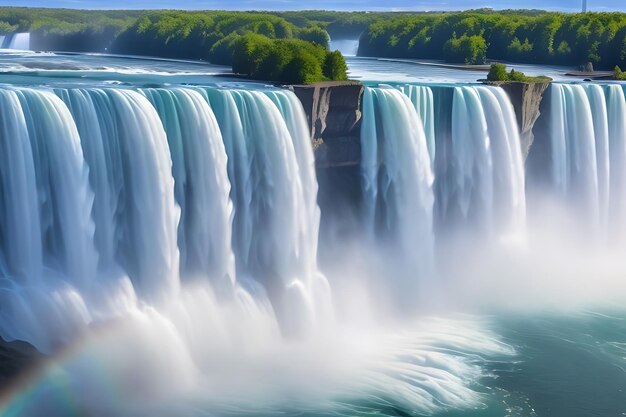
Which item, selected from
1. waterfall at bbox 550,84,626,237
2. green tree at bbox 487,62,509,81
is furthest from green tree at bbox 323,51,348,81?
green tree at bbox 487,62,509,81

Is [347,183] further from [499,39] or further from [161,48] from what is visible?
[499,39]

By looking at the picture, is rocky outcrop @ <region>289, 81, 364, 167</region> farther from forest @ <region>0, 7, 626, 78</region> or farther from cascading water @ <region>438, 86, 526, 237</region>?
forest @ <region>0, 7, 626, 78</region>

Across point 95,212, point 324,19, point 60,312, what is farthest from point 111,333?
point 324,19

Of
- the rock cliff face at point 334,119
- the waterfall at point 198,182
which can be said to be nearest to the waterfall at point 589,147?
the rock cliff face at point 334,119

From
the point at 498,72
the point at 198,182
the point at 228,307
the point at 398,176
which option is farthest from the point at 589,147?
the point at 198,182

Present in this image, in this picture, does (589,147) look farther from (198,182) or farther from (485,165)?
(198,182)

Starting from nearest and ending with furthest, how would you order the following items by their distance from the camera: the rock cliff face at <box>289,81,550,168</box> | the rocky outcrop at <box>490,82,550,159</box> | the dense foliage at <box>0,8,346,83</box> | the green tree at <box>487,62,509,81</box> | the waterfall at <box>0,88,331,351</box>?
1. the waterfall at <box>0,88,331,351</box>
2. the rock cliff face at <box>289,81,550,168</box>
3. the rocky outcrop at <box>490,82,550,159</box>
4. the green tree at <box>487,62,509,81</box>
5. the dense foliage at <box>0,8,346,83</box>

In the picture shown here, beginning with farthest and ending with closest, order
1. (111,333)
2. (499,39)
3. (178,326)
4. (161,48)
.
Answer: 1. (499,39)
2. (161,48)
3. (178,326)
4. (111,333)
